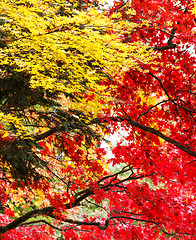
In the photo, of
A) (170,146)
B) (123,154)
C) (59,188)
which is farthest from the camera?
(59,188)

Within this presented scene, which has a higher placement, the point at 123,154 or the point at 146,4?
the point at 146,4

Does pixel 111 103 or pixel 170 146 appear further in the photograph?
pixel 170 146

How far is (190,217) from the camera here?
5.35 m

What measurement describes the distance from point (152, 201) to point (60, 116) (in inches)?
110

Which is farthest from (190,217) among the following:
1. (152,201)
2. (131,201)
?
(131,201)

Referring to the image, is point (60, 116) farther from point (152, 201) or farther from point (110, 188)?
point (152, 201)

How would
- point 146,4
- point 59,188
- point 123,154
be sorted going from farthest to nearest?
point 59,188, point 123,154, point 146,4

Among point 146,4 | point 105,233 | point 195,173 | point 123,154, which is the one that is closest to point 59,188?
point 105,233

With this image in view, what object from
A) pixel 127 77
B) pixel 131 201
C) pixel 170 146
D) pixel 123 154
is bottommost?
pixel 131 201

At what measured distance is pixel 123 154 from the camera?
17.5 ft

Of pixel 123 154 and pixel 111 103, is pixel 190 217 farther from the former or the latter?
pixel 111 103

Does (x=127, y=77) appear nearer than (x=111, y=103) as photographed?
No

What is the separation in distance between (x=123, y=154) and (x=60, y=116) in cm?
186

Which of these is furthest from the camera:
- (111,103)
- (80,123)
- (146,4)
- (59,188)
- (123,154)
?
(59,188)
